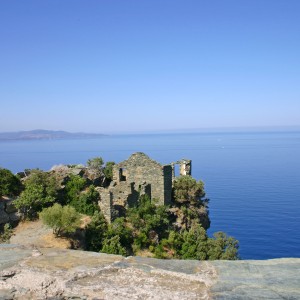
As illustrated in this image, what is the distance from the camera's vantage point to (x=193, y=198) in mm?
28828

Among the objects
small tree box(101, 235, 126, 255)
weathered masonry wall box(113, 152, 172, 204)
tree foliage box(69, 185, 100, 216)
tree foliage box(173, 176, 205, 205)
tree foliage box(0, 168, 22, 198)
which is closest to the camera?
small tree box(101, 235, 126, 255)

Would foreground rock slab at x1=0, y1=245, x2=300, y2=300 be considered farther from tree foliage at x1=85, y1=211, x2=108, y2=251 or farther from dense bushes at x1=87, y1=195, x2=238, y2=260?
tree foliage at x1=85, y1=211, x2=108, y2=251

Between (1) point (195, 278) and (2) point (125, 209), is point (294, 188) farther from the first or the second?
(1) point (195, 278)

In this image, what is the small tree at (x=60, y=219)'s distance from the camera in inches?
826

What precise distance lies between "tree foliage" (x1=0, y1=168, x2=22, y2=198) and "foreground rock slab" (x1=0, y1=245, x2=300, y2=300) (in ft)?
66.1

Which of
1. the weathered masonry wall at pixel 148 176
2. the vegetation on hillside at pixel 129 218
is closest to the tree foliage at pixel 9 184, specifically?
the vegetation on hillside at pixel 129 218

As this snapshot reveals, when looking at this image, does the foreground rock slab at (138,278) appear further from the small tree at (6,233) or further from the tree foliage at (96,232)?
the tree foliage at (96,232)

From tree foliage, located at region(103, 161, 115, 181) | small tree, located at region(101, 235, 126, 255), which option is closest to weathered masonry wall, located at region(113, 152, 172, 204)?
tree foliage, located at region(103, 161, 115, 181)

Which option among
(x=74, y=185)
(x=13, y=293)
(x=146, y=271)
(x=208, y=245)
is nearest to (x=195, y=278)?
(x=146, y=271)

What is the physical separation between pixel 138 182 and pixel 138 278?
23.1m

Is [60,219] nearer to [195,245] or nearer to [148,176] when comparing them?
[148,176]

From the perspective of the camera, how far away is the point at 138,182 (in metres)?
28.2

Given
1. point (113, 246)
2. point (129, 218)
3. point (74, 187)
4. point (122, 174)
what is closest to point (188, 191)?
point (122, 174)

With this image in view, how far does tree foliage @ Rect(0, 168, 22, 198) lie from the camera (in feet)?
81.8
